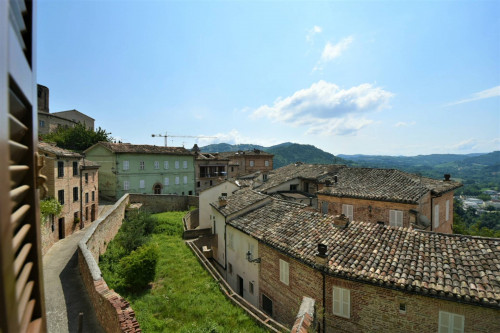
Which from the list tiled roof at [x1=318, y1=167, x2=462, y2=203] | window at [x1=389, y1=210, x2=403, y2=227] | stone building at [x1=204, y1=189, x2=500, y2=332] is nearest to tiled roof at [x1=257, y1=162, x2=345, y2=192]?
tiled roof at [x1=318, y1=167, x2=462, y2=203]

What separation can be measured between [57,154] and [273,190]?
20673 millimetres

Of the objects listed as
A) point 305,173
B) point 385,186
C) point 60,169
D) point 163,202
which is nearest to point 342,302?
point 385,186

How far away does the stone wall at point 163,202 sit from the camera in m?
30.9

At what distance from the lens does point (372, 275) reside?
29.5 ft

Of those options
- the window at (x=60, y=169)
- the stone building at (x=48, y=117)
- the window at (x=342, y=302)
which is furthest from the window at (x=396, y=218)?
the stone building at (x=48, y=117)

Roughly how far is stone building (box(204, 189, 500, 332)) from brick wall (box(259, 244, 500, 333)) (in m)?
0.03

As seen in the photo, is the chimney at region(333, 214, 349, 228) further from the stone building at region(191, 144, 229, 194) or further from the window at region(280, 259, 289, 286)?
the stone building at region(191, 144, 229, 194)

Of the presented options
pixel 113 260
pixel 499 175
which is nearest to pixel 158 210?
pixel 113 260

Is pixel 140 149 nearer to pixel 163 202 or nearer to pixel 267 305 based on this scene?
pixel 163 202

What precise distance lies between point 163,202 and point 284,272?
24.1m

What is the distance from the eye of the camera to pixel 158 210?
31.9 metres

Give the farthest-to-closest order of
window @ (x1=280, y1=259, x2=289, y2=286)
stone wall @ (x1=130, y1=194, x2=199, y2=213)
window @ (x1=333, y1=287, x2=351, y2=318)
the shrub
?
stone wall @ (x1=130, y1=194, x2=199, y2=213) → the shrub → window @ (x1=280, y1=259, x2=289, y2=286) → window @ (x1=333, y1=287, x2=351, y2=318)

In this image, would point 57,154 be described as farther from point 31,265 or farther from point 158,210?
point 31,265

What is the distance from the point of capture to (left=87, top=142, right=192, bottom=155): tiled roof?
3376cm
